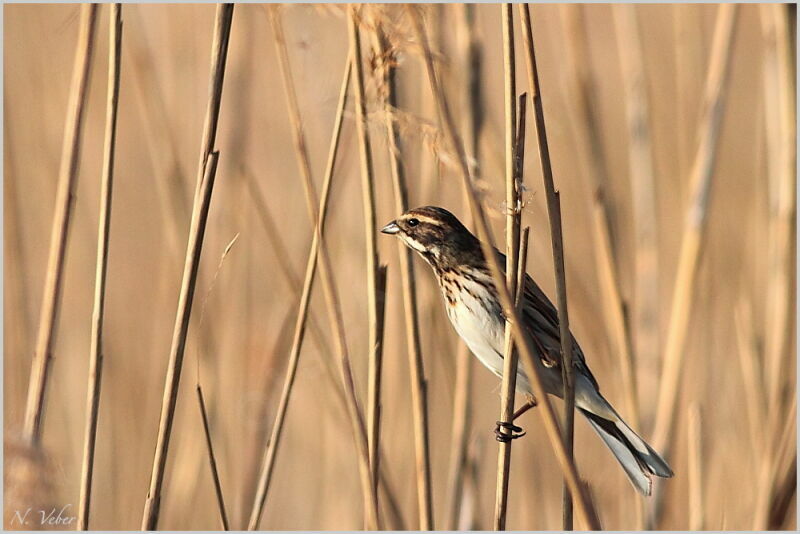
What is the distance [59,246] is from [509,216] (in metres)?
0.96

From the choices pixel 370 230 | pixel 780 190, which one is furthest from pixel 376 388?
pixel 780 190

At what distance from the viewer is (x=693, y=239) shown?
2756 millimetres

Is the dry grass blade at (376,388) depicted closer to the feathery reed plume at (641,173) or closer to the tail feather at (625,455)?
the tail feather at (625,455)

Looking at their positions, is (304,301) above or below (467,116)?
below

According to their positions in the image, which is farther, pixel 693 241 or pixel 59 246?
pixel 693 241

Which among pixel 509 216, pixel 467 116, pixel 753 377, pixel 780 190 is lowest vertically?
pixel 753 377

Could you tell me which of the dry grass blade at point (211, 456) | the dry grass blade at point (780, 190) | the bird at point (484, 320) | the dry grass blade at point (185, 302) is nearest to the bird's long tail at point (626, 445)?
the bird at point (484, 320)

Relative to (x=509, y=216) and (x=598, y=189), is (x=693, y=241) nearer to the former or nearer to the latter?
(x=598, y=189)

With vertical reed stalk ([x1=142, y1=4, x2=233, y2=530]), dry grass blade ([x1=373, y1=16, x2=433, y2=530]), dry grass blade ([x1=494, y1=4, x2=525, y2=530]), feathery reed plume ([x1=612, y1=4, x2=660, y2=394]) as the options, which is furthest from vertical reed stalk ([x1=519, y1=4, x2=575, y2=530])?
feathery reed plume ([x1=612, y1=4, x2=660, y2=394])

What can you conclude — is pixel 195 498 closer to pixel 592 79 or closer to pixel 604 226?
pixel 604 226

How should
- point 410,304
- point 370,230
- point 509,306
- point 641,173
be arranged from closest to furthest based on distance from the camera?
1. point 509,306
2. point 370,230
3. point 410,304
4. point 641,173

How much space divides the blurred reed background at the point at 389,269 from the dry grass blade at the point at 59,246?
488mm

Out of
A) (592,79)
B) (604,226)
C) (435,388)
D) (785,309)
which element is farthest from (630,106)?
(435,388)

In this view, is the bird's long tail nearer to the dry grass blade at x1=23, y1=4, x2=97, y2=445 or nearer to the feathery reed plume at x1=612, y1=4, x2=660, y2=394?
the feathery reed plume at x1=612, y1=4, x2=660, y2=394
